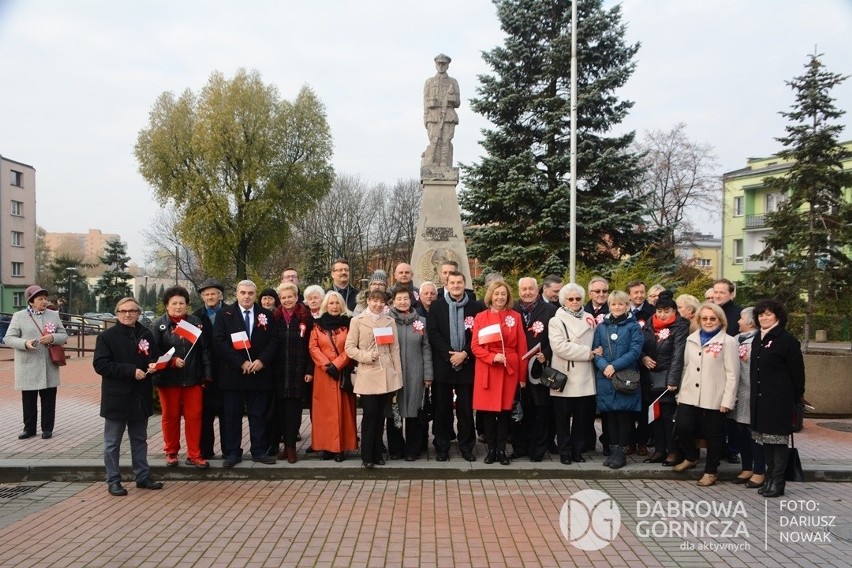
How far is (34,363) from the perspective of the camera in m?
8.30

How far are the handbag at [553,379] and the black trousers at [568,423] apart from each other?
23 cm

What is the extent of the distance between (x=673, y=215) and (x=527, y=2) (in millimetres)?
20282

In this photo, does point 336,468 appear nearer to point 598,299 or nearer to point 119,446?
point 119,446

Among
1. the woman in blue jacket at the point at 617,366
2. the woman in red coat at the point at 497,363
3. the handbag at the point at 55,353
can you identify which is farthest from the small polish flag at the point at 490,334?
the handbag at the point at 55,353

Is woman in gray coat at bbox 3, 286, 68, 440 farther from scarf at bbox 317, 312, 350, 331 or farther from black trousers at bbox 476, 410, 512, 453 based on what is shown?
black trousers at bbox 476, 410, 512, 453

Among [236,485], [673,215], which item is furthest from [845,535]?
[673,215]

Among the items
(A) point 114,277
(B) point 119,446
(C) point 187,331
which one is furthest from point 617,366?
(A) point 114,277

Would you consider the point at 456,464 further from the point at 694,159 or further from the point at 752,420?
the point at 694,159

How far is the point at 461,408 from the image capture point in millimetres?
7145

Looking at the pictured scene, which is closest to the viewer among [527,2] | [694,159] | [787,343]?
[787,343]

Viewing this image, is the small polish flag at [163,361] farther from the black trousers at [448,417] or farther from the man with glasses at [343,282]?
the black trousers at [448,417]

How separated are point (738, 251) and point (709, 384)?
48.4 meters

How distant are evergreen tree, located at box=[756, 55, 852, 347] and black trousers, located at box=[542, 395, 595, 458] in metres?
8.88

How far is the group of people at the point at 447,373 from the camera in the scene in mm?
6648
